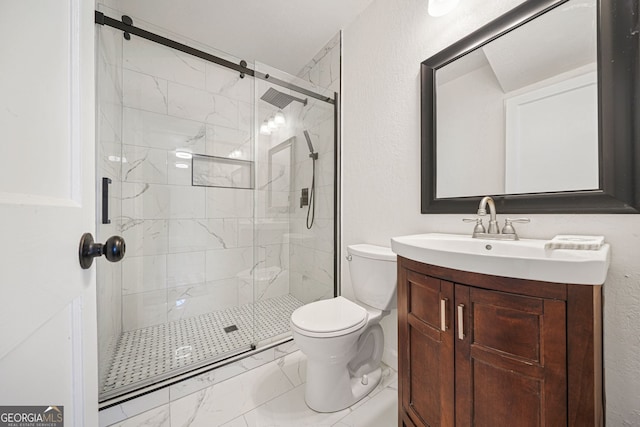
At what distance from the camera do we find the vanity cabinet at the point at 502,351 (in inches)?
21.2

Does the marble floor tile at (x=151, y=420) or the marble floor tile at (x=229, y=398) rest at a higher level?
the marble floor tile at (x=151, y=420)

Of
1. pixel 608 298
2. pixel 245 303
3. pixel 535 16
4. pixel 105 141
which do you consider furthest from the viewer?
pixel 245 303

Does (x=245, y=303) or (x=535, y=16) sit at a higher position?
(x=535, y=16)

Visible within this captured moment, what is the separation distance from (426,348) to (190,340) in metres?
1.66

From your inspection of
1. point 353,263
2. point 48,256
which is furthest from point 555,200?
point 48,256

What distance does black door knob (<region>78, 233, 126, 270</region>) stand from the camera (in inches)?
18.5

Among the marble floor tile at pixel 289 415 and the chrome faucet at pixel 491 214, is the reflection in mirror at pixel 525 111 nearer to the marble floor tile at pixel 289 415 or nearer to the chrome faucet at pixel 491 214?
the chrome faucet at pixel 491 214

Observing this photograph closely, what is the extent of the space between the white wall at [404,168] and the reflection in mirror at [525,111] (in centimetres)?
14

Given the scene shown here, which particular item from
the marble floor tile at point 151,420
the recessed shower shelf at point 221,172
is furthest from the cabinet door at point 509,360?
the recessed shower shelf at point 221,172

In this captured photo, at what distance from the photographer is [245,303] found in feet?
7.29

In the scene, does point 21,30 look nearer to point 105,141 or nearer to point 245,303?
point 105,141

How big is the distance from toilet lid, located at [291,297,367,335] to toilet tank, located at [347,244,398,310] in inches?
4.0

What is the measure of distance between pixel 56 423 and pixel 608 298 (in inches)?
56.7

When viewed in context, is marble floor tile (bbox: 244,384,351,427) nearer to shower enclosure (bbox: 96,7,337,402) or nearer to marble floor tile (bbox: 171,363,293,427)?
marble floor tile (bbox: 171,363,293,427)
